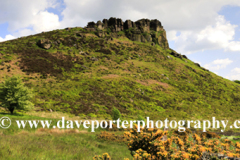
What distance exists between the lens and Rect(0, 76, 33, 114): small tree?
65.6 ft

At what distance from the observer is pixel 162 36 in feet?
400

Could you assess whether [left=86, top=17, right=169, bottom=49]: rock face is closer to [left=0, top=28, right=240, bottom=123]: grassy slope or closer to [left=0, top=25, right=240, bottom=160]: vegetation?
[left=0, top=25, right=240, bottom=160]: vegetation

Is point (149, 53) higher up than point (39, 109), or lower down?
higher up

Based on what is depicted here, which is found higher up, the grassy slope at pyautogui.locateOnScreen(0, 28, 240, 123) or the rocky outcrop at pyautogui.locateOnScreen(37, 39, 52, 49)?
the rocky outcrop at pyautogui.locateOnScreen(37, 39, 52, 49)

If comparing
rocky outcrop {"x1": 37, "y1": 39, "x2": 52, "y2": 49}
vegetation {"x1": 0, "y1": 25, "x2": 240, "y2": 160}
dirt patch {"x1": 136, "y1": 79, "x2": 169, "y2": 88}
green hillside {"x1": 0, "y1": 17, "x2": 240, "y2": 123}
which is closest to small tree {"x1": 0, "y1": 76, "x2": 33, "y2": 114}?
vegetation {"x1": 0, "y1": 25, "x2": 240, "y2": 160}

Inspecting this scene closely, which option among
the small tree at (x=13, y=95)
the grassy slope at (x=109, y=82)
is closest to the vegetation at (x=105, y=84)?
the grassy slope at (x=109, y=82)

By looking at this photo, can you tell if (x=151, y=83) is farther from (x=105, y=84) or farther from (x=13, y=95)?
(x=13, y=95)

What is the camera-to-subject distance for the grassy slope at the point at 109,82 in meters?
37.7

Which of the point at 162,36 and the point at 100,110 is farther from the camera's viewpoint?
the point at 162,36

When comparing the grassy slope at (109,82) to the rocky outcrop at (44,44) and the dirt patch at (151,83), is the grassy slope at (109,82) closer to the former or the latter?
the dirt patch at (151,83)

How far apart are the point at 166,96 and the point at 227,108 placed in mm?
23072

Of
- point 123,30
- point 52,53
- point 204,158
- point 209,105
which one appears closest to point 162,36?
point 123,30

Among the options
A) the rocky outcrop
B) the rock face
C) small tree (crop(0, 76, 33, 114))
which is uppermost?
the rock face

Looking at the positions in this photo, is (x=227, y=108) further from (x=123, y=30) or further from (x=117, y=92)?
(x=123, y=30)
